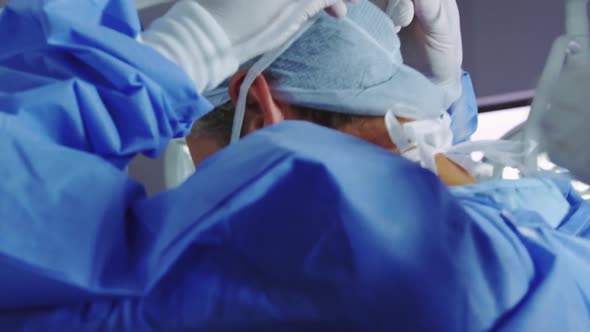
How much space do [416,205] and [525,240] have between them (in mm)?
169

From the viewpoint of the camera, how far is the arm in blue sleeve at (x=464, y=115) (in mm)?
1153

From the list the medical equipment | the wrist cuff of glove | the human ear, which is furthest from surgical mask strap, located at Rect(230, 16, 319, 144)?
the medical equipment

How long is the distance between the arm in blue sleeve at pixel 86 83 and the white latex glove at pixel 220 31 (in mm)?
36

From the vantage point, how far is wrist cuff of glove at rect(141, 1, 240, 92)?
76 cm

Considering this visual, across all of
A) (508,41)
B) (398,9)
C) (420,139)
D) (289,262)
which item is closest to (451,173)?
(420,139)

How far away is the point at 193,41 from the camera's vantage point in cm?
76

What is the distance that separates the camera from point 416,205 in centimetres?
54

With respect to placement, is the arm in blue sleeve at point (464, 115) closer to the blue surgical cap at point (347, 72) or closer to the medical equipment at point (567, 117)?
the blue surgical cap at point (347, 72)

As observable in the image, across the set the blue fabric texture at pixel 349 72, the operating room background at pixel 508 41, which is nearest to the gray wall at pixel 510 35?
the operating room background at pixel 508 41

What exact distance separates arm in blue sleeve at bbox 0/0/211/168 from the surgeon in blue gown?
0.19 feet

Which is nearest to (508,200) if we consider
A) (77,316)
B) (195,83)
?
(195,83)

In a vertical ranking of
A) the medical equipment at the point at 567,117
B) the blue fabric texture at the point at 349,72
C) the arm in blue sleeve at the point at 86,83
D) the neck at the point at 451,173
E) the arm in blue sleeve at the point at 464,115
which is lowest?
the arm in blue sleeve at the point at 464,115

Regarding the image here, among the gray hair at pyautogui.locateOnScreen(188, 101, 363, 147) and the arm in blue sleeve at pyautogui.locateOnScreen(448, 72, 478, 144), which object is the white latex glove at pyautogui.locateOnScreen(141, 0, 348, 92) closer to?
the gray hair at pyautogui.locateOnScreen(188, 101, 363, 147)

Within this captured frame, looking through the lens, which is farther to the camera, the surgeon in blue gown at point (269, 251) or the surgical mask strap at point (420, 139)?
the surgical mask strap at point (420, 139)
